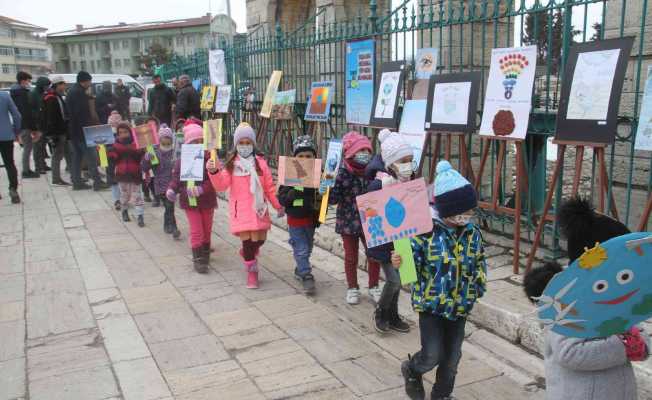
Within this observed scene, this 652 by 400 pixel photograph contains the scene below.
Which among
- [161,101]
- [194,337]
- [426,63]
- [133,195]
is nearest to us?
[194,337]

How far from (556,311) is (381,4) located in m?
10.3

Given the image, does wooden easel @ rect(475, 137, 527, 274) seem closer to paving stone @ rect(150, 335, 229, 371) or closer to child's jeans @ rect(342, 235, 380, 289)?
child's jeans @ rect(342, 235, 380, 289)

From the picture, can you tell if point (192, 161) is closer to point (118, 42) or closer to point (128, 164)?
point (128, 164)

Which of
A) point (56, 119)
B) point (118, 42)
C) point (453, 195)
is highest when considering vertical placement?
point (118, 42)

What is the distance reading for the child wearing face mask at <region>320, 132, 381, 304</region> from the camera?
4.59 metres

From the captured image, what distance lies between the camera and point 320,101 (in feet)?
24.6

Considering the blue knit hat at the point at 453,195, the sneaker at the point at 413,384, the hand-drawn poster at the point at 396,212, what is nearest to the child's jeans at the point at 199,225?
the hand-drawn poster at the point at 396,212

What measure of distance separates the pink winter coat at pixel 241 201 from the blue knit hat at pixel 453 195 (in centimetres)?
255

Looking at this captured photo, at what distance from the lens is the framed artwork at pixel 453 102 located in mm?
5078

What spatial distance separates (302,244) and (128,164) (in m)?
3.75

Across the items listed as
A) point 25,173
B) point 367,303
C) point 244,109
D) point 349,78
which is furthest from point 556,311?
point 25,173

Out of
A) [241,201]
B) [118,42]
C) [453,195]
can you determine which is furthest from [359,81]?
[118,42]

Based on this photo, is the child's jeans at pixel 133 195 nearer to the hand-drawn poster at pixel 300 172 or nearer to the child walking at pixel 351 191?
the hand-drawn poster at pixel 300 172

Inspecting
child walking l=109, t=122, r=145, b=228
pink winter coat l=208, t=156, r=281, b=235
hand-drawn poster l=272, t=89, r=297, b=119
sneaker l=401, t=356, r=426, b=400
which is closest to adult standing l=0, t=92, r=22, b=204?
child walking l=109, t=122, r=145, b=228
